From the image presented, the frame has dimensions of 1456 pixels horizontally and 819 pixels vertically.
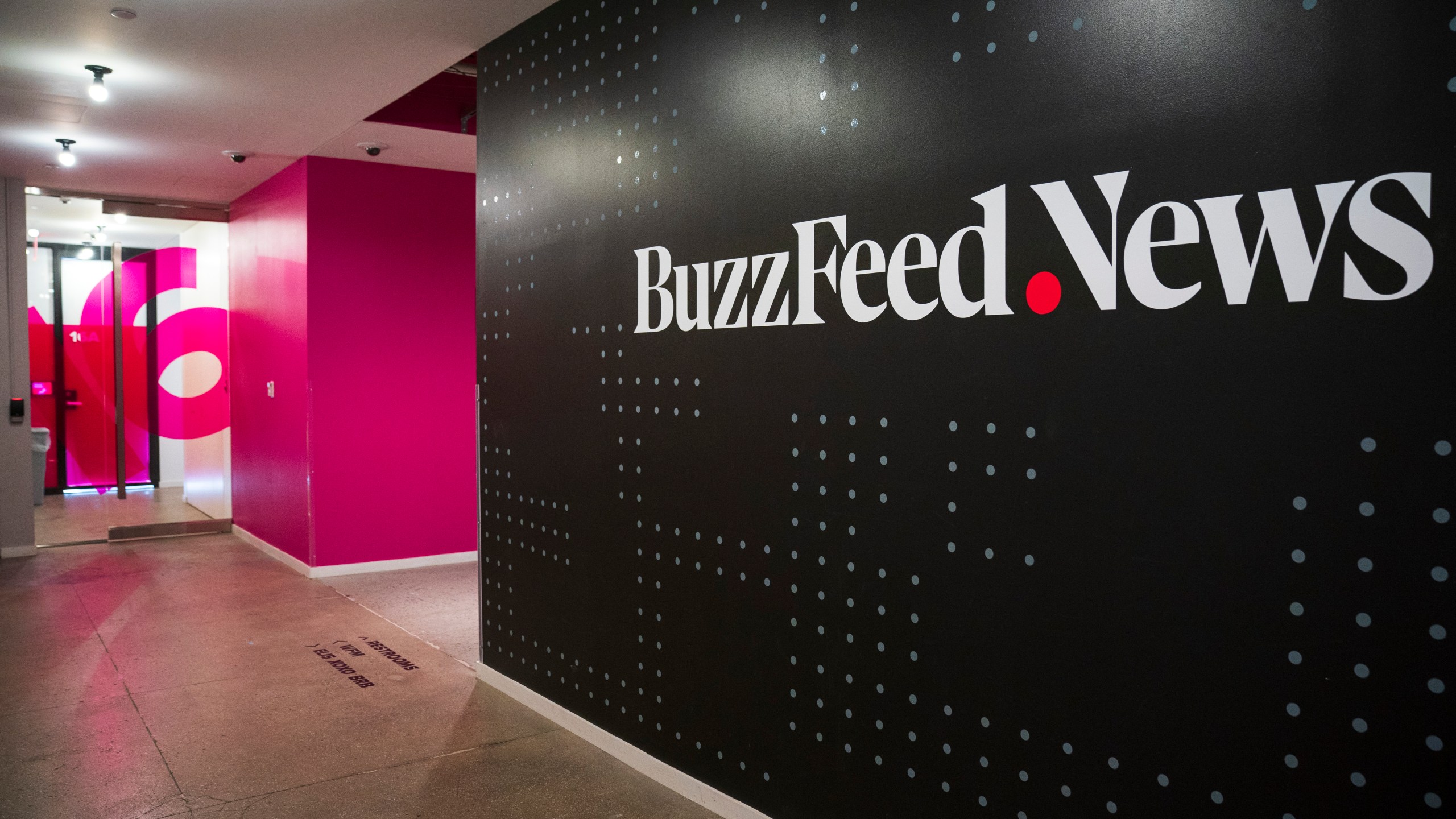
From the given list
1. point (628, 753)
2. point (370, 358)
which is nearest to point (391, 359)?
point (370, 358)

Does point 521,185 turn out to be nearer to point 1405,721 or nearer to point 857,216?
point 857,216

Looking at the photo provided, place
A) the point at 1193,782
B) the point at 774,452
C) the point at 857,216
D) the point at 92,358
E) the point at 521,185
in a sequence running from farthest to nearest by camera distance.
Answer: the point at 92,358, the point at 521,185, the point at 774,452, the point at 857,216, the point at 1193,782

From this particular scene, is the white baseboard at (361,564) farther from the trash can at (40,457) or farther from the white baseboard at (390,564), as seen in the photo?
the trash can at (40,457)

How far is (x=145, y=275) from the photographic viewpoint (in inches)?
333

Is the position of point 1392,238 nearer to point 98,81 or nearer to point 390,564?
point 98,81

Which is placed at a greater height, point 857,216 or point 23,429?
point 857,216

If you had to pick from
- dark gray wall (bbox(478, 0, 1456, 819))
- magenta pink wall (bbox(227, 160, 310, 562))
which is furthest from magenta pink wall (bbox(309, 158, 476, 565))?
dark gray wall (bbox(478, 0, 1456, 819))

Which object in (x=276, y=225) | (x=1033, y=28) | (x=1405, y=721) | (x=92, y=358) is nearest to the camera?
(x=1405, y=721)

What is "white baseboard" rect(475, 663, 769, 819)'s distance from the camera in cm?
301

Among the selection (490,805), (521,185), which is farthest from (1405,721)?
(521,185)

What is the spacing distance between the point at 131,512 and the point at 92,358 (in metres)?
1.37

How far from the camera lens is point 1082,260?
6.54 ft

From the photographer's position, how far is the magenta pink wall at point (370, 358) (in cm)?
665

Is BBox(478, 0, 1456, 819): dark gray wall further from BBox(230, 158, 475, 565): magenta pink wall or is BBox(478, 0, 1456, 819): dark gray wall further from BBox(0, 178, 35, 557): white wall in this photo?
BBox(0, 178, 35, 557): white wall
